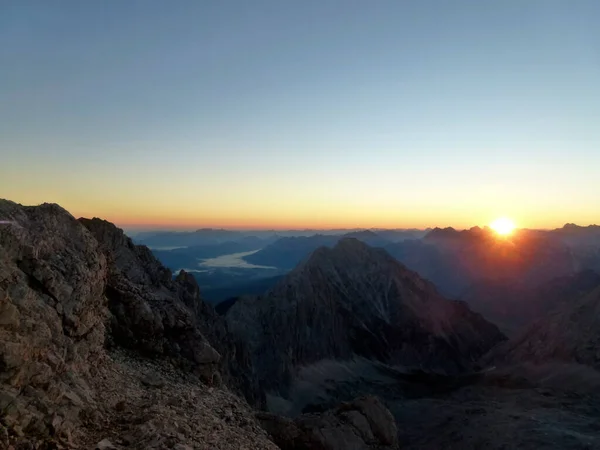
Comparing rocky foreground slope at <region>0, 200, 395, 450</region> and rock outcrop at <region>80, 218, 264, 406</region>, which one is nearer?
rocky foreground slope at <region>0, 200, 395, 450</region>

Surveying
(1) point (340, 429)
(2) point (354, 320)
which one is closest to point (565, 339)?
(2) point (354, 320)

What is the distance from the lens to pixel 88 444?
14.2m

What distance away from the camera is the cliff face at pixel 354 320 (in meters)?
104

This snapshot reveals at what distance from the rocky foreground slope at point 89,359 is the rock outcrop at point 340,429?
5.73 m

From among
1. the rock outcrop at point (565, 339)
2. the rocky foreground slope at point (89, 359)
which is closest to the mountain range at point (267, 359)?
the rocky foreground slope at point (89, 359)

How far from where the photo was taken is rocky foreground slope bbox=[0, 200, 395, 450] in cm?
1413

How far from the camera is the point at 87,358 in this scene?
62.9 feet

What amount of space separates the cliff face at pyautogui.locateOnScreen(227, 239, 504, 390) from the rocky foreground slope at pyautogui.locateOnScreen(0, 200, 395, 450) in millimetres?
69608

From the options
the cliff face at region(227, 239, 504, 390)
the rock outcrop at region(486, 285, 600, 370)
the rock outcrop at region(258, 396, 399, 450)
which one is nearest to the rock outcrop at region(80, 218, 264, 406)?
the rock outcrop at region(258, 396, 399, 450)

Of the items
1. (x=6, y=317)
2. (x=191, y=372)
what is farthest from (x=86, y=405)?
(x=191, y=372)

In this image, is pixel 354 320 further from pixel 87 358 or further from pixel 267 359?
pixel 87 358

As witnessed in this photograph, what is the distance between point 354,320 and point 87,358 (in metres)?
116

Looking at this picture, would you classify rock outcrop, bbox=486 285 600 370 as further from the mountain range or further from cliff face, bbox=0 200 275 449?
cliff face, bbox=0 200 275 449

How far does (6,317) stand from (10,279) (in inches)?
74.4
